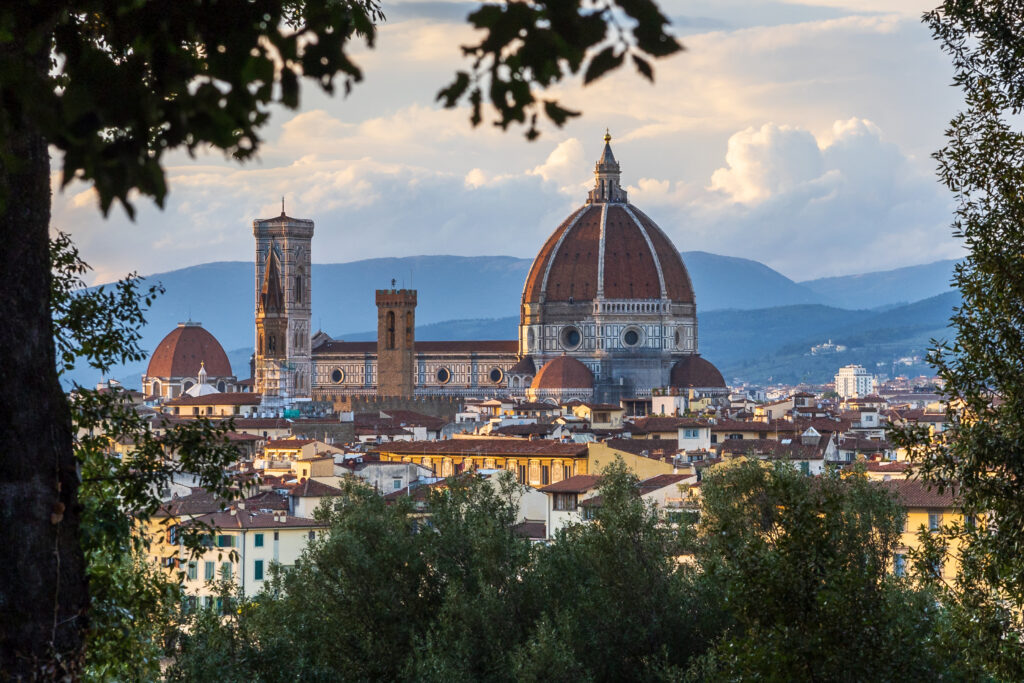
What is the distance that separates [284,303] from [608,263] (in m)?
22.3

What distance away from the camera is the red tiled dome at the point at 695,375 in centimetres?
10044

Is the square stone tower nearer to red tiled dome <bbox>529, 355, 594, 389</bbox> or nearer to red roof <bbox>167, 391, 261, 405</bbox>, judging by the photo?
red tiled dome <bbox>529, 355, 594, 389</bbox>

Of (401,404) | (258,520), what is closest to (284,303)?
(401,404)

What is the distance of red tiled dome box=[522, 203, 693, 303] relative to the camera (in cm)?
10700

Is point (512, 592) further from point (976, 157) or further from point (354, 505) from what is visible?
point (976, 157)

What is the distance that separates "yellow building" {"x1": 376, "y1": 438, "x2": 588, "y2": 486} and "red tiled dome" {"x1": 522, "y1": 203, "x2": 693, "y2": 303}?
180 ft

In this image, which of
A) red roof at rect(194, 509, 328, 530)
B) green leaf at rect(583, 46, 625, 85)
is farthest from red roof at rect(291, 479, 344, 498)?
green leaf at rect(583, 46, 625, 85)

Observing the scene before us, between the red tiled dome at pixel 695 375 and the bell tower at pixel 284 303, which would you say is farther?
the bell tower at pixel 284 303

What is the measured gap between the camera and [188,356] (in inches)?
4564

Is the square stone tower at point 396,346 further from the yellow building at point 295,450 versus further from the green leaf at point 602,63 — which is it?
the green leaf at point 602,63

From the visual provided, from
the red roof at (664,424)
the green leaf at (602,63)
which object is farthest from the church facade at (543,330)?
the green leaf at (602,63)

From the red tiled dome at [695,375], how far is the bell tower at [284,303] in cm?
2519

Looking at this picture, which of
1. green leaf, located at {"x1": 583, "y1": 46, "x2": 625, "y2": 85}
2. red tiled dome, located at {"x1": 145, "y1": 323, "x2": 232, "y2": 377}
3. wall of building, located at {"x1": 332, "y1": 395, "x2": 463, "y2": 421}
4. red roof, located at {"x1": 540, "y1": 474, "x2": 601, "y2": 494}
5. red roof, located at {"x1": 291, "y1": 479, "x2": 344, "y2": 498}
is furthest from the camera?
red tiled dome, located at {"x1": 145, "y1": 323, "x2": 232, "y2": 377}

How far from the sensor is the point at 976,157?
422 inches
